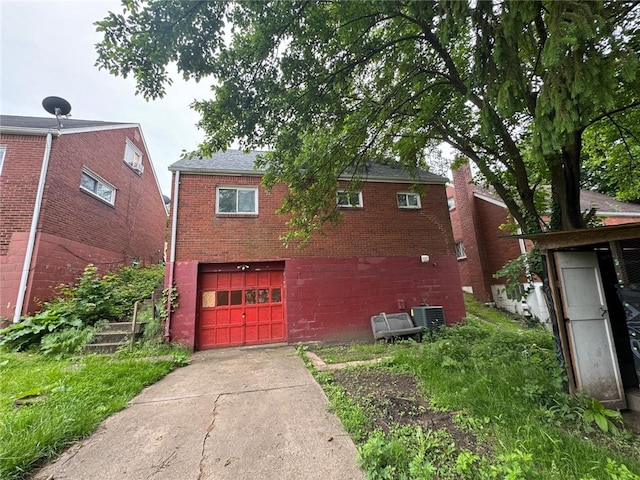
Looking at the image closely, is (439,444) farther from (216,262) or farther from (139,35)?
(216,262)

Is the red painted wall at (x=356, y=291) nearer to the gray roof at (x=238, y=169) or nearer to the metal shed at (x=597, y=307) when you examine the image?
the gray roof at (x=238, y=169)

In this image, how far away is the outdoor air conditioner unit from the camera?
802 centimetres

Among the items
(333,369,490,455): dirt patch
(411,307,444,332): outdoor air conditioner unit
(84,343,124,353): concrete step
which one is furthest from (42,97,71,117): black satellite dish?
(411,307,444,332): outdoor air conditioner unit

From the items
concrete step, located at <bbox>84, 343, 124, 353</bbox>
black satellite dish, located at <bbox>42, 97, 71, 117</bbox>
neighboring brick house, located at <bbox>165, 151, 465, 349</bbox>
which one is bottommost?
concrete step, located at <bbox>84, 343, 124, 353</bbox>

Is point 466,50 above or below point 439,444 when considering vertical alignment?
above

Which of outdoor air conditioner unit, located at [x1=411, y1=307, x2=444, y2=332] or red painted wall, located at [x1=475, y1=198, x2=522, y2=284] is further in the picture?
red painted wall, located at [x1=475, y1=198, x2=522, y2=284]

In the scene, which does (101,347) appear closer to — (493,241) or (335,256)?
(335,256)

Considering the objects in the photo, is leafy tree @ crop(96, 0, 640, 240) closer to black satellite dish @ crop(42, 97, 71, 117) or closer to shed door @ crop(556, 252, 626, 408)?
shed door @ crop(556, 252, 626, 408)

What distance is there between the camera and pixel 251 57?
14.5 feet

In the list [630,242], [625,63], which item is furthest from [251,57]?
[630,242]

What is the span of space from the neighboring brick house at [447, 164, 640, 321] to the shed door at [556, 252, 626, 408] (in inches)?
341

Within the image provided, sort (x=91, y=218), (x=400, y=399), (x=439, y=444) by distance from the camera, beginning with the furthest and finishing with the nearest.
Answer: (x=91, y=218) < (x=400, y=399) < (x=439, y=444)

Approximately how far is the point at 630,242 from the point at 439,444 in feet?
11.9

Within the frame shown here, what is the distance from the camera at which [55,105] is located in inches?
394
